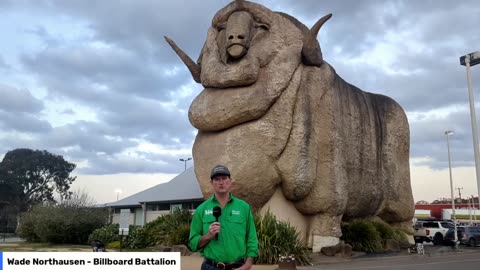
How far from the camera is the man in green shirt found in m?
4.19

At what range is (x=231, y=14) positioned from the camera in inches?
565

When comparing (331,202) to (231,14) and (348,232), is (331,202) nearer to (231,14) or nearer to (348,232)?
(348,232)

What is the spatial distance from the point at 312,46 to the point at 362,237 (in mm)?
6314

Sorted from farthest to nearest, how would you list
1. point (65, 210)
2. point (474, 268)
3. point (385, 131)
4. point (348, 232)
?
1. point (65, 210)
2. point (385, 131)
3. point (348, 232)
4. point (474, 268)

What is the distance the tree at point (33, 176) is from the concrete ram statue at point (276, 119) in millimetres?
50064

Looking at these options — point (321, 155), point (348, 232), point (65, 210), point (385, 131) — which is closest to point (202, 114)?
point (321, 155)

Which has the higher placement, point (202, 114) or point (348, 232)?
point (202, 114)

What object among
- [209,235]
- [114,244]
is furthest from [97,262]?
[114,244]

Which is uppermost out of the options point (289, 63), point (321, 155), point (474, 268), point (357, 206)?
point (289, 63)

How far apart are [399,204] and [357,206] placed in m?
2.33

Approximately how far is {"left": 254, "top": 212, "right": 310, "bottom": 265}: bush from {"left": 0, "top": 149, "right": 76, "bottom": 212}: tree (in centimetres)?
5132

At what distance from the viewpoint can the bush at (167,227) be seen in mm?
15395

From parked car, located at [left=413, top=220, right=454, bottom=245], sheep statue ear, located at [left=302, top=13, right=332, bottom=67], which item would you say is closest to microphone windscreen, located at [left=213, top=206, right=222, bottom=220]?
sheep statue ear, located at [left=302, top=13, right=332, bottom=67]

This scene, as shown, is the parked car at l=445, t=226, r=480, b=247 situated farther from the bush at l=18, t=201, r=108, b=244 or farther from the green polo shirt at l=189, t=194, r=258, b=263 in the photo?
the green polo shirt at l=189, t=194, r=258, b=263
